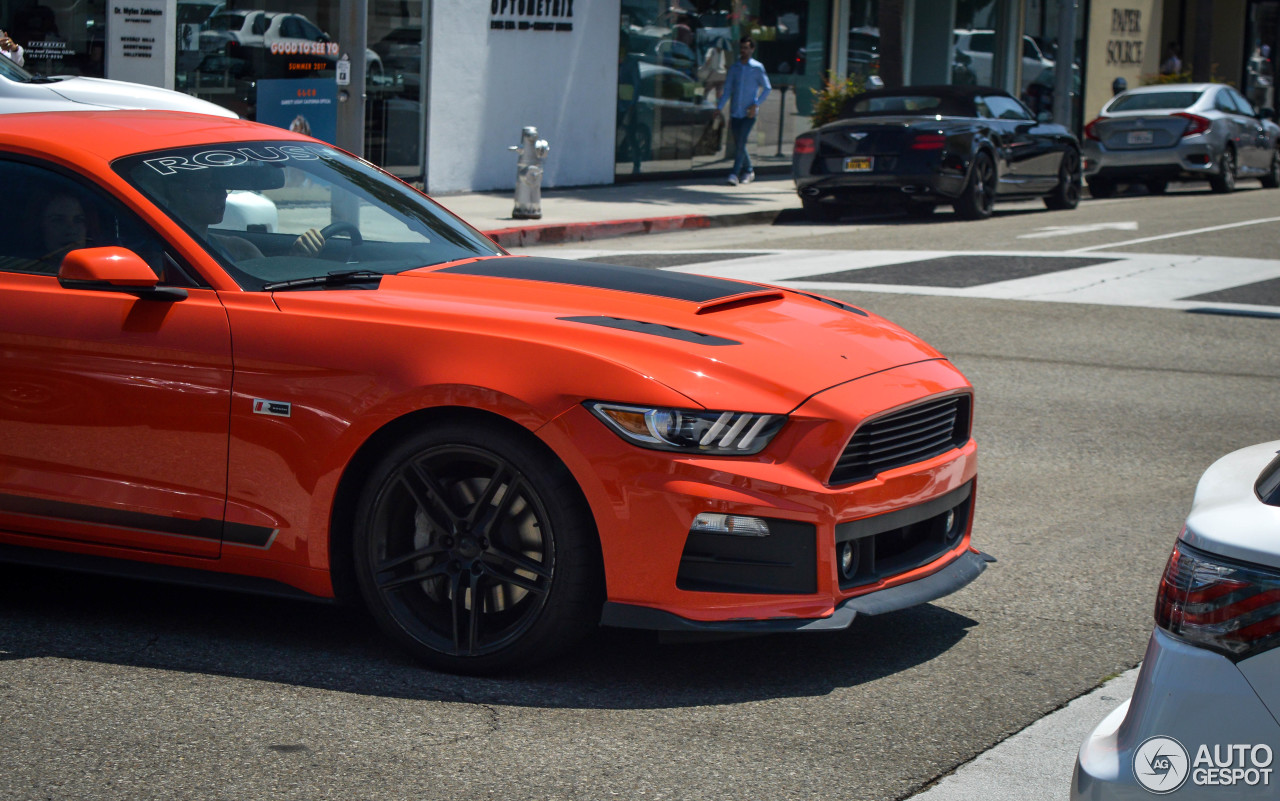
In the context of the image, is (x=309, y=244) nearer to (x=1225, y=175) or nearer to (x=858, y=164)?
(x=858, y=164)

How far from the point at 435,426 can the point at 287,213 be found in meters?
1.16

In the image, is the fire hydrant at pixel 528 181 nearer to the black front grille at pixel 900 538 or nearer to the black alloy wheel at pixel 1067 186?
the black alloy wheel at pixel 1067 186

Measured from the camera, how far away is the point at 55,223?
4.76 metres

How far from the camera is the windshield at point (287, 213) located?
4.68 meters

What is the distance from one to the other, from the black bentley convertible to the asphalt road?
1146 centimetres

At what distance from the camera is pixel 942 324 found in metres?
10.8

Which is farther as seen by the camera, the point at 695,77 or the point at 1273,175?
the point at 1273,175

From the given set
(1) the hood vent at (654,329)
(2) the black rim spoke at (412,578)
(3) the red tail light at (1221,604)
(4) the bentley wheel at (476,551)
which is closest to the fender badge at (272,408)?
(4) the bentley wheel at (476,551)

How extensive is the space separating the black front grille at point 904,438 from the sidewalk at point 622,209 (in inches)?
437

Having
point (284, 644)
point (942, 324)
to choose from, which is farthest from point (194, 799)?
point (942, 324)

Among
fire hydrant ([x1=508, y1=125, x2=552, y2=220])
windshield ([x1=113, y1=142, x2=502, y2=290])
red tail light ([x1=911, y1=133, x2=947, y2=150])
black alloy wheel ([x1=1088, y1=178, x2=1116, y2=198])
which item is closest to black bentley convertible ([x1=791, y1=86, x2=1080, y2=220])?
red tail light ([x1=911, y1=133, x2=947, y2=150])

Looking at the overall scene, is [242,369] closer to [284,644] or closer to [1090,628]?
[284,644]

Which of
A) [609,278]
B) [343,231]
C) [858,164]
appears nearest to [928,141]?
[858,164]

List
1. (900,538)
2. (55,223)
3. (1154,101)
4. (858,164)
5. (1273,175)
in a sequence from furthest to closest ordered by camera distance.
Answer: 1. (1273,175)
2. (1154,101)
3. (858,164)
4. (55,223)
5. (900,538)
